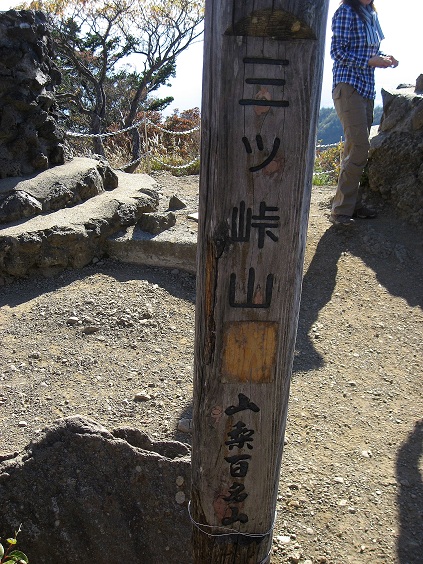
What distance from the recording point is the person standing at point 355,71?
4.07m

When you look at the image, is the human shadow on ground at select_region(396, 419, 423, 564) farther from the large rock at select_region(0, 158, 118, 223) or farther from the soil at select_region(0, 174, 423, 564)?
the large rock at select_region(0, 158, 118, 223)

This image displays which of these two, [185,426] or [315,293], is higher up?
[315,293]

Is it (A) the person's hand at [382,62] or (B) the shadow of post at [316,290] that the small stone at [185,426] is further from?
(A) the person's hand at [382,62]

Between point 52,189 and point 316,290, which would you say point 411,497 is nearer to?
point 316,290

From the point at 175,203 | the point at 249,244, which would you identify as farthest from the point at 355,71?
the point at 249,244

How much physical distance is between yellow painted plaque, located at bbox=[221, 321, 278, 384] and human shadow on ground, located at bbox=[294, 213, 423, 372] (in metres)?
2.35

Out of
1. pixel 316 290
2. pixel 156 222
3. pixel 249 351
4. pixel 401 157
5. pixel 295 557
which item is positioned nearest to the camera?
pixel 249 351

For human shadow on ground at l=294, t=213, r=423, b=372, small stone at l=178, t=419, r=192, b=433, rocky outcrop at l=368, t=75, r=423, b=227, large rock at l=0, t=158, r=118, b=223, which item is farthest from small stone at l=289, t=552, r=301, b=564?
Result: rocky outcrop at l=368, t=75, r=423, b=227

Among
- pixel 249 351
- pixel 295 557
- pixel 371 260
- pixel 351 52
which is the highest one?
pixel 351 52

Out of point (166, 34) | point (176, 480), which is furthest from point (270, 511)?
point (166, 34)

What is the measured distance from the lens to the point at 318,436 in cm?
298

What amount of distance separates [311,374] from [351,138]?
2.15m

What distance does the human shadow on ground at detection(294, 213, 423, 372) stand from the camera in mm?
4242

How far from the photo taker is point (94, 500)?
2.32 meters
